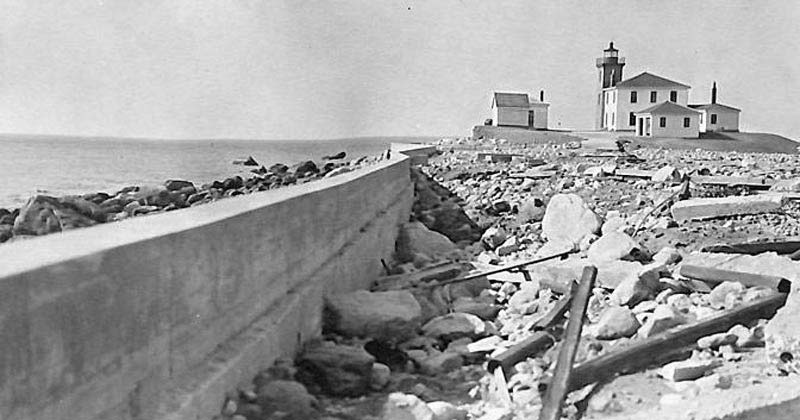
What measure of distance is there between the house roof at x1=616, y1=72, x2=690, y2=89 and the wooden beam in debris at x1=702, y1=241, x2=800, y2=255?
4920 centimetres

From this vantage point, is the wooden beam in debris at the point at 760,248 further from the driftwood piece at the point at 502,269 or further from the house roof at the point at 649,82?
the house roof at the point at 649,82

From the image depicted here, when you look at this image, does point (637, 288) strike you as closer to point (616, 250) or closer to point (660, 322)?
point (660, 322)

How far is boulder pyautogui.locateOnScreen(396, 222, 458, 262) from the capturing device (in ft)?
Result: 37.8

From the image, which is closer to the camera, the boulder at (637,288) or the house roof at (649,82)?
the boulder at (637,288)

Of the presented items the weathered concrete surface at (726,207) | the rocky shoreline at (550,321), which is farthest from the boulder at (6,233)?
the weathered concrete surface at (726,207)

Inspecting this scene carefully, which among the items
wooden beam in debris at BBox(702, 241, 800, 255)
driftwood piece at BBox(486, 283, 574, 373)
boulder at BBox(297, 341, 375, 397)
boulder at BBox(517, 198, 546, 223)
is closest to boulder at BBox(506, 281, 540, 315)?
driftwood piece at BBox(486, 283, 574, 373)

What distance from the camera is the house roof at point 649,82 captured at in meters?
56.3

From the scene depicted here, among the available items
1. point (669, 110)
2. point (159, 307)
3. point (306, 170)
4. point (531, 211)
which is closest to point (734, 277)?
point (159, 307)

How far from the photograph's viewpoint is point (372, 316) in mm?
6785

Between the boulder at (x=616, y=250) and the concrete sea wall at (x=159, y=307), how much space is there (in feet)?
12.4

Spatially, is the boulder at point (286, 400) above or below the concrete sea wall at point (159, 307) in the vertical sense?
below

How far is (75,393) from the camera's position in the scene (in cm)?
285

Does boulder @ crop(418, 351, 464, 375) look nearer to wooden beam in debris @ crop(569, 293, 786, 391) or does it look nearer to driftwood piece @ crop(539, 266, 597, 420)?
driftwood piece @ crop(539, 266, 597, 420)

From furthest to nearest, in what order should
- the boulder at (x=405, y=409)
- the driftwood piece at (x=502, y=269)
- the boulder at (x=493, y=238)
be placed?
the boulder at (x=493, y=238), the driftwood piece at (x=502, y=269), the boulder at (x=405, y=409)
